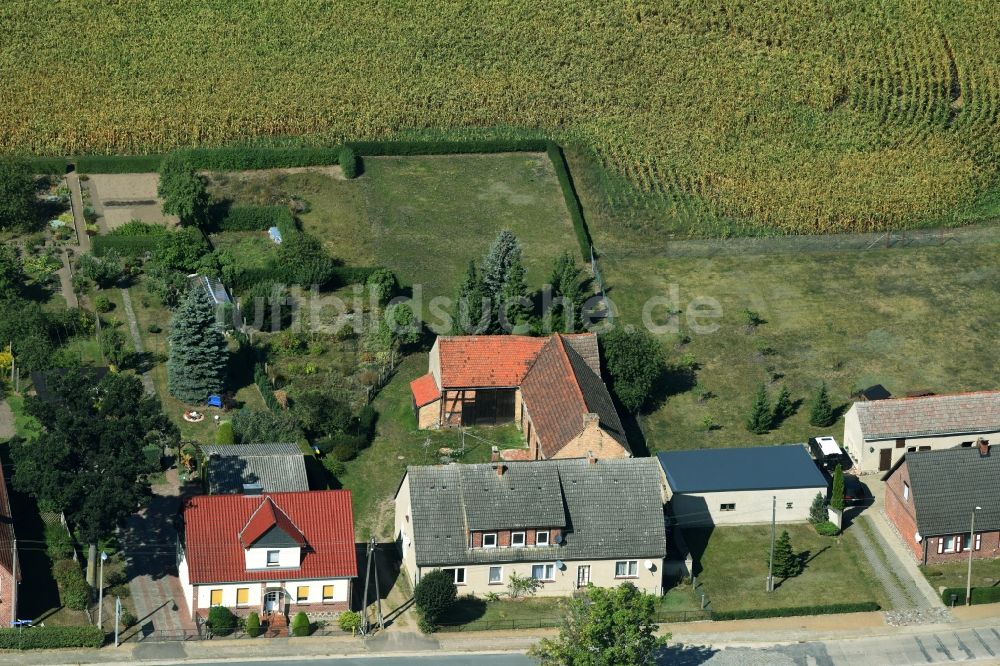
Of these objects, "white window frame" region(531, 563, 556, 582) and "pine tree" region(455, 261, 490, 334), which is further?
"pine tree" region(455, 261, 490, 334)

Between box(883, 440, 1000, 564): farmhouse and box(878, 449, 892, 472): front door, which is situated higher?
box(878, 449, 892, 472): front door

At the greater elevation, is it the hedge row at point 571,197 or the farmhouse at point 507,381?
the hedge row at point 571,197

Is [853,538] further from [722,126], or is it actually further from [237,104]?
[237,104]

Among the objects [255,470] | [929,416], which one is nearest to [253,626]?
[255,470]

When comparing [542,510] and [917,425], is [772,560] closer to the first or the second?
[542,510]

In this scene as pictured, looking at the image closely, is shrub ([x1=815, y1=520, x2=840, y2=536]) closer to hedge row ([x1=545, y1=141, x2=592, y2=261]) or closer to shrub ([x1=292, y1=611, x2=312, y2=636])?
shrub ([x1=292, y1=611, x2=312, y2=636])

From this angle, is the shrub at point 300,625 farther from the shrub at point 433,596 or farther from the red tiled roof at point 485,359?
the red tiled roof at point 485,359

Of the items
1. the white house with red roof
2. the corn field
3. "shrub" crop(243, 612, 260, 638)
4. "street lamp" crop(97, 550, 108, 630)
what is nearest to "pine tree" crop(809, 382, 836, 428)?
the corn field

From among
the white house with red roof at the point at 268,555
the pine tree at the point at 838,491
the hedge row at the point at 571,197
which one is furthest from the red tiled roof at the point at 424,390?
the pine tree at the point at 838,491
